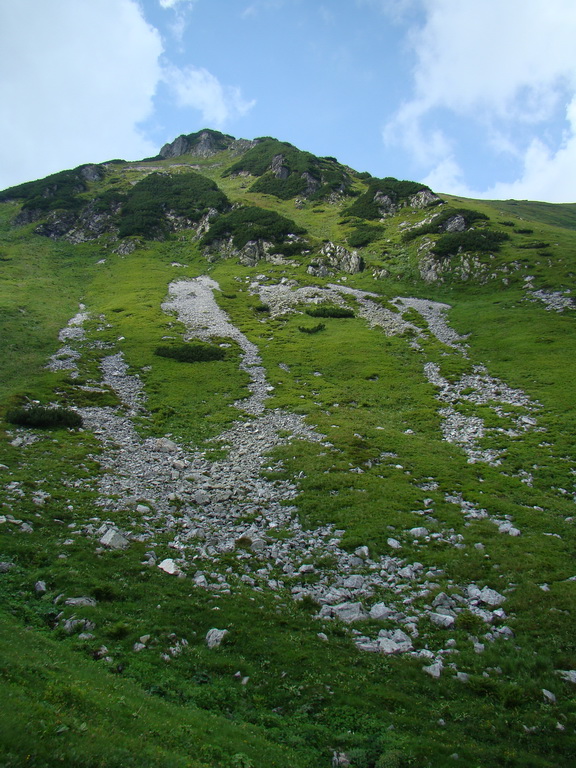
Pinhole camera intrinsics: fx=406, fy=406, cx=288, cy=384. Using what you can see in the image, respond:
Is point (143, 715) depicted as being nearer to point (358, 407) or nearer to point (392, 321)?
point (358, 407)

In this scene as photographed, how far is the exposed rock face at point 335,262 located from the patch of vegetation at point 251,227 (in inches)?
539

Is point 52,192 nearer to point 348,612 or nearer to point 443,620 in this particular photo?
point 348,612

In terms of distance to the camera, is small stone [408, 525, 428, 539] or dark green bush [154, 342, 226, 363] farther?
dark green bush [154, 342, 226, 363]

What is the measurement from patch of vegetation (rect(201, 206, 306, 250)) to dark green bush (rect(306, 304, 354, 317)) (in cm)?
3722

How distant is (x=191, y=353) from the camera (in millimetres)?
52250

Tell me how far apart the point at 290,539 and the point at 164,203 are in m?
135

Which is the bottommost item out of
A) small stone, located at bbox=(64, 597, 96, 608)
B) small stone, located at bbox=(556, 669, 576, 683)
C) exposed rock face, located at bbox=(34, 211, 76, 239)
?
small stone, located at bbox=(64, 597, 96, 608)

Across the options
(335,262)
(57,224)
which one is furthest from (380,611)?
(57,224)

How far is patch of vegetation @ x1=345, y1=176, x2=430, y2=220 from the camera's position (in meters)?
123

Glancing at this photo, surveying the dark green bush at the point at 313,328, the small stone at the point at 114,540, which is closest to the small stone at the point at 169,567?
the small stone at the point at 114,540

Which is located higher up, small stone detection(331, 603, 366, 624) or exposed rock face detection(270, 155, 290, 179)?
exposed rock face detection(270, 155, 290, 179)

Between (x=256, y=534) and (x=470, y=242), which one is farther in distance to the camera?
(x=470, y=242)

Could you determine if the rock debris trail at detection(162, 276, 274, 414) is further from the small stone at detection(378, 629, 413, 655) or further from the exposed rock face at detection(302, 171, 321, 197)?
the exposed rock face at detection(302, 171, 321, 197)

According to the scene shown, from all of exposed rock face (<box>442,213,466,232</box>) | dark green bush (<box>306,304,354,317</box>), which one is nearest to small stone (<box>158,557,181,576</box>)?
dark green bush (<box>306,304,354,317</box>)
